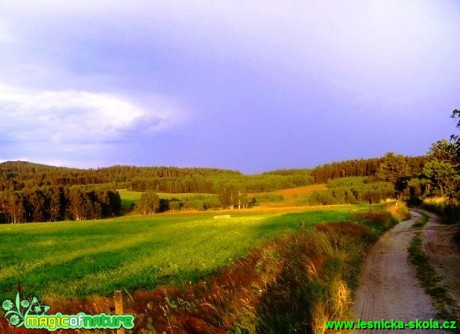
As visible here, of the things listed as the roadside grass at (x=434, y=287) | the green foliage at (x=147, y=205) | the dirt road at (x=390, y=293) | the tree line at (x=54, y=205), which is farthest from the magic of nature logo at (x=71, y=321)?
the green foliage at (x=147, y=205)

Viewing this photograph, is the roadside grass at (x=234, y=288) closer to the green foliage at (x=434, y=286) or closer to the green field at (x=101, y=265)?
the green field at (x=101, y=265)

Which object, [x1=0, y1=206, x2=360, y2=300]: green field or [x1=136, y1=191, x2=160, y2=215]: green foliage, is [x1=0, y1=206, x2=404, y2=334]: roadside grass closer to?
[x1=0, y1=206, x2=360, y2=300]: green field

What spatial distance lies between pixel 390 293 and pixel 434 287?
1.62 metres

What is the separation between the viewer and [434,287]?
11781mm

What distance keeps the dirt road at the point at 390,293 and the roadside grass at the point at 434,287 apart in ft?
0.62

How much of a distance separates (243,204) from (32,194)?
68578 mm

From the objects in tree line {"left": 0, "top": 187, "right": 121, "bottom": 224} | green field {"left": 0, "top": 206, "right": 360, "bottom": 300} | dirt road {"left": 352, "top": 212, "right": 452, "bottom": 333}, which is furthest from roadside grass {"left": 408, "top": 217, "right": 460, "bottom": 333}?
tree line {"left": 0, "top": 187, "right": 121, "bottom": 224}

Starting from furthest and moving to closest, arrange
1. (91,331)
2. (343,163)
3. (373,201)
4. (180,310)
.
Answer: (343,163) → (373,201) → (180,310) → (91,331)

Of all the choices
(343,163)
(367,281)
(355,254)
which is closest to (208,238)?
(355,254)

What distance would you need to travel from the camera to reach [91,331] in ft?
22.1

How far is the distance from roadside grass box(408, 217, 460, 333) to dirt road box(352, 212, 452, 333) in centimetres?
19

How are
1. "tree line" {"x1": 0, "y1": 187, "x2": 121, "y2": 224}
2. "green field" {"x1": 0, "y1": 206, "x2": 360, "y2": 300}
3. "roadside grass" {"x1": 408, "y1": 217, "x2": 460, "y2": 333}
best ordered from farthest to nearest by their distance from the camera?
1. "tree line" {"x1": 0, "y1": 187, "x2": 121, "y2": 224}
2. "green field" {"x1": 0, "y1": 206, "x2": 360, "y2": 300}
3. "roadside grass" {"x1": 408, "y1": 217, "x2": 460, "y2": 333}

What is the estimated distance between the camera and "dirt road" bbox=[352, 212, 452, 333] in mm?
9273

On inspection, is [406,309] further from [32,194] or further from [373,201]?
[32,194]
